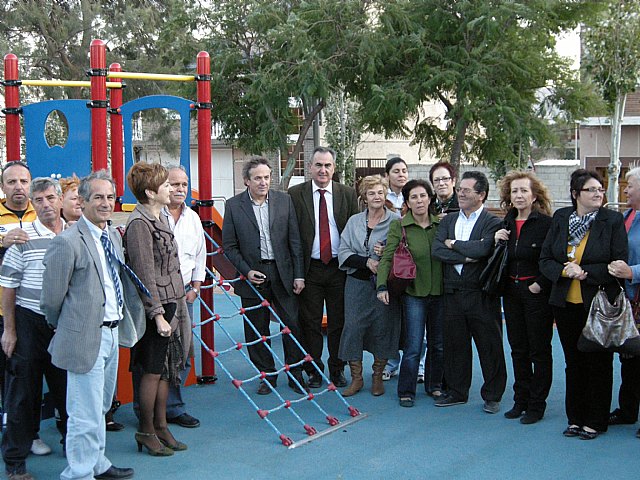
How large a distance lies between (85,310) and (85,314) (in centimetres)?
2

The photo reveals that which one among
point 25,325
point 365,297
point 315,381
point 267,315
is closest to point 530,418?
point 365,297

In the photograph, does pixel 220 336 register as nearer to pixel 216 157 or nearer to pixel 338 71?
pixel 338 71

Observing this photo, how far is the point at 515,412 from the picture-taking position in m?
5.38

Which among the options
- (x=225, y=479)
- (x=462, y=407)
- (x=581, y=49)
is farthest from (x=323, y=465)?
(x=581, y=49)

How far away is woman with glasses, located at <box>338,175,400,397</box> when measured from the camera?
19.2 feet

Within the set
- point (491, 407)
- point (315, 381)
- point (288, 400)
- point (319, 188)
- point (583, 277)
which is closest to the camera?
point (583, 277)

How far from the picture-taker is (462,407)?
5672 millimetres

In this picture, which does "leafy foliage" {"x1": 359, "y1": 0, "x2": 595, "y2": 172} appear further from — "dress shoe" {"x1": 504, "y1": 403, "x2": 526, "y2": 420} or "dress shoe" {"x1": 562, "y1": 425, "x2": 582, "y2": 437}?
"dress shoe" {"x1": 562, "y1": 425, "x2": 582, "y2": 437}

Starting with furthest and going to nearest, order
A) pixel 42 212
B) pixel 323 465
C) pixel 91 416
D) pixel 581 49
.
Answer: pixel 581 49
pixel 323 465
pixel 42 212
pixel 91 416

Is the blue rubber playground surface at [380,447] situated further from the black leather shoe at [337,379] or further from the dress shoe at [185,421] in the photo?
the black leather shoe at [337,379]

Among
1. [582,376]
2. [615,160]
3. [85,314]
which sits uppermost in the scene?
[615,160]

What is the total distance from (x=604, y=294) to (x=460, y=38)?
1080cm

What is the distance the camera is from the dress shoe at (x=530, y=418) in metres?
5.25

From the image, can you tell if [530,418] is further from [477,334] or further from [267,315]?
[267,315]
